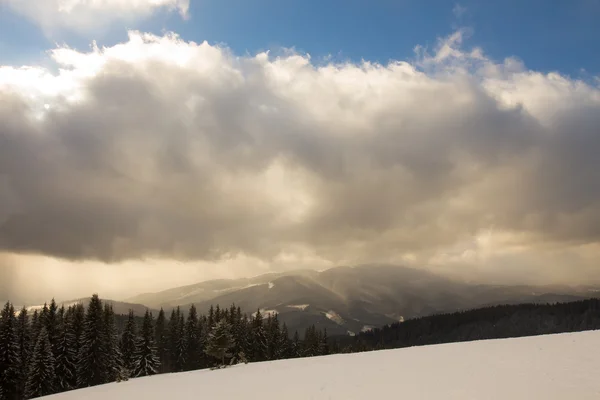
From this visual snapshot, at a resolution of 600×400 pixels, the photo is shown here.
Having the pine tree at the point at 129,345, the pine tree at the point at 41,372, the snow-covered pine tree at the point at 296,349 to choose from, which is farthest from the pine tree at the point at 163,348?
the pine tree at the point at 41,372

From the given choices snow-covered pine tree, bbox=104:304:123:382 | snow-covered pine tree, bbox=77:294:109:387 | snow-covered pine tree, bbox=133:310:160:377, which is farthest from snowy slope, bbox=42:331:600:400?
snow-covered pine tree, bbox=133:310:160:377

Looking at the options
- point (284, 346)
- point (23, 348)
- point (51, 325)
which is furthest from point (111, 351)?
point (284, 346)

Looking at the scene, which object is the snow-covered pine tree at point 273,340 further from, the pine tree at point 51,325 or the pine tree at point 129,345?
the pine tree at point 51,325

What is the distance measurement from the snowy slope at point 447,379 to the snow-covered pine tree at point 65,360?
38.1m

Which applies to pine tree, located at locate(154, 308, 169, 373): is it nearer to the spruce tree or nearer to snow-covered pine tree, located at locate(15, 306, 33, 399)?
the spruce tree

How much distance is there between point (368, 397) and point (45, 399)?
33.3 meters

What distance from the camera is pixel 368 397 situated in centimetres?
1777

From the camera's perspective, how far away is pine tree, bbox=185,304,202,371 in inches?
3568

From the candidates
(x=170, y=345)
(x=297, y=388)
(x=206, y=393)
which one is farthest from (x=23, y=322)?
(x=297, y=388)

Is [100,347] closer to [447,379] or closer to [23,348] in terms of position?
[23,348]

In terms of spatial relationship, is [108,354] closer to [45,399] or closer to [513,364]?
[45,399]

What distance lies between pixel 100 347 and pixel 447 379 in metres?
63.8

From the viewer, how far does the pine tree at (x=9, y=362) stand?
173 feet

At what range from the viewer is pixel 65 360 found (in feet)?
201
